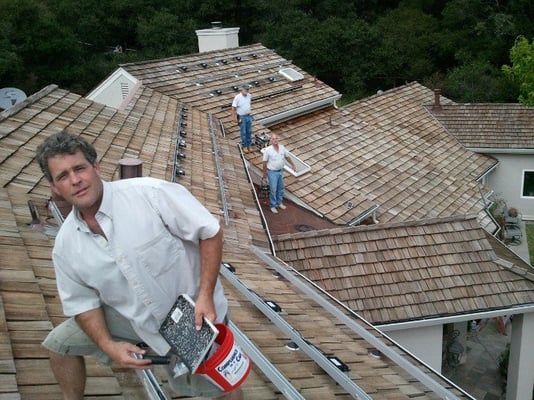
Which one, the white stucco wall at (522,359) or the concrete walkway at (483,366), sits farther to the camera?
the concrete walkway at (483,366)

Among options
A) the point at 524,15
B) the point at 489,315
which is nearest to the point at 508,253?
the point at 489,315

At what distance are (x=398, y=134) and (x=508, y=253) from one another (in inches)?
320

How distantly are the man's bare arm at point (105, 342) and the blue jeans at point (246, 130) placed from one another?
10.00 m

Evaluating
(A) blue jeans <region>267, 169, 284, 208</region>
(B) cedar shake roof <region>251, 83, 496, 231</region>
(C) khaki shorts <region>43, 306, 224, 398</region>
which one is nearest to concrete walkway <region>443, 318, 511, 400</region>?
(B) cedar shake roof <region>251, 83, 496, 231</region>

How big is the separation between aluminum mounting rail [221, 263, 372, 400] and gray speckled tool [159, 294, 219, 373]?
2.08 m

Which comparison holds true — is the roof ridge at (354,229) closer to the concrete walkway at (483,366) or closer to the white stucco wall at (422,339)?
the white stucco wall at (422,339)

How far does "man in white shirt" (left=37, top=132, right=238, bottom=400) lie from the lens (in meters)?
2.29

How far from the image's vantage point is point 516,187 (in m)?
19.9

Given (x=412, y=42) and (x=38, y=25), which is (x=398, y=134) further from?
(x=38, y=25)

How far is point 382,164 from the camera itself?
15.4 meters

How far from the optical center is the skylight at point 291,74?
17.1m

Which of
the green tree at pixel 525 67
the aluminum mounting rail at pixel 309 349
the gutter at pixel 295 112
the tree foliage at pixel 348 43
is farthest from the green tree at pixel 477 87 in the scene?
the aluminum mounting rail at pixel 309 349

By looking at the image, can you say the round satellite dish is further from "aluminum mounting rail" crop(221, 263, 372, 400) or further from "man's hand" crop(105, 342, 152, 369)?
"man's hand" crop(105, 342, 152, 369)

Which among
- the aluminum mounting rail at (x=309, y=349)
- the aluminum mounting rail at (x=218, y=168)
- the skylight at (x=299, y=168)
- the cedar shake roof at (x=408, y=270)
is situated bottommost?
the cedar shake roof at (x=408, y=270)
